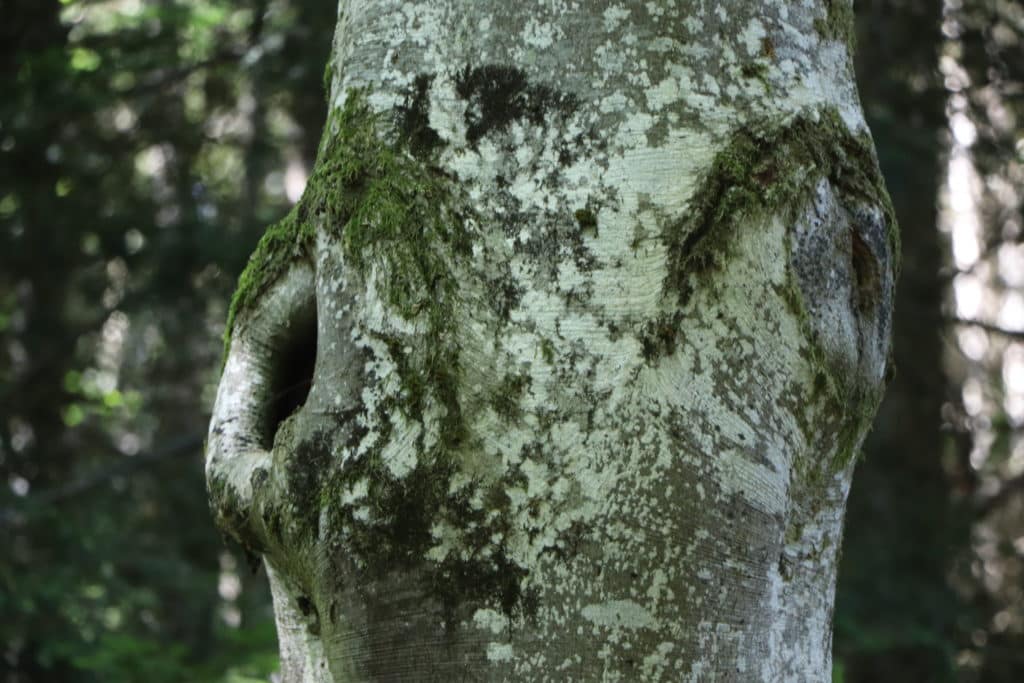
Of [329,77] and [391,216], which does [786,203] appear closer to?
[391,216]

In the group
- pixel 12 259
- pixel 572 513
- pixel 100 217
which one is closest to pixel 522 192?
→ pixel 572 513

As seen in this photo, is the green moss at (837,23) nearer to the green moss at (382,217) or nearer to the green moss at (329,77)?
the green moss at (382,217)

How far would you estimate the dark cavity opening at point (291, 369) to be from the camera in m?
1.79

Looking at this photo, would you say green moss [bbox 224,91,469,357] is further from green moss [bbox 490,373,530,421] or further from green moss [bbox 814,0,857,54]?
green moss [bbox 814,0,857,54]

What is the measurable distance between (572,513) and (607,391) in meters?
0.17

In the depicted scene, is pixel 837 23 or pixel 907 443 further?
pixel 907 443

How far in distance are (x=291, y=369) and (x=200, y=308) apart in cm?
562

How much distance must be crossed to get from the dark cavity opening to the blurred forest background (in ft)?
11.1

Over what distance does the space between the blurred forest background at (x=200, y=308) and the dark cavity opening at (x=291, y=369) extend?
338 centimetres

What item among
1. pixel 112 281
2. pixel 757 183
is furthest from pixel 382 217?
pixel 112 281

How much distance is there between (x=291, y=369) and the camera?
185 centimetres

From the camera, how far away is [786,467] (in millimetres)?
1554

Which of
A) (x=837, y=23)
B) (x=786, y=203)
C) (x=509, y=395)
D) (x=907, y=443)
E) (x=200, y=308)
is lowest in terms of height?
(x=907, y=443)

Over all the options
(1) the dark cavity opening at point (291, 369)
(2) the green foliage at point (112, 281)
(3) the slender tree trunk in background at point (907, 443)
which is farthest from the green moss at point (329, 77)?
(3) the slender tree trunk in background at point (907, 443)
